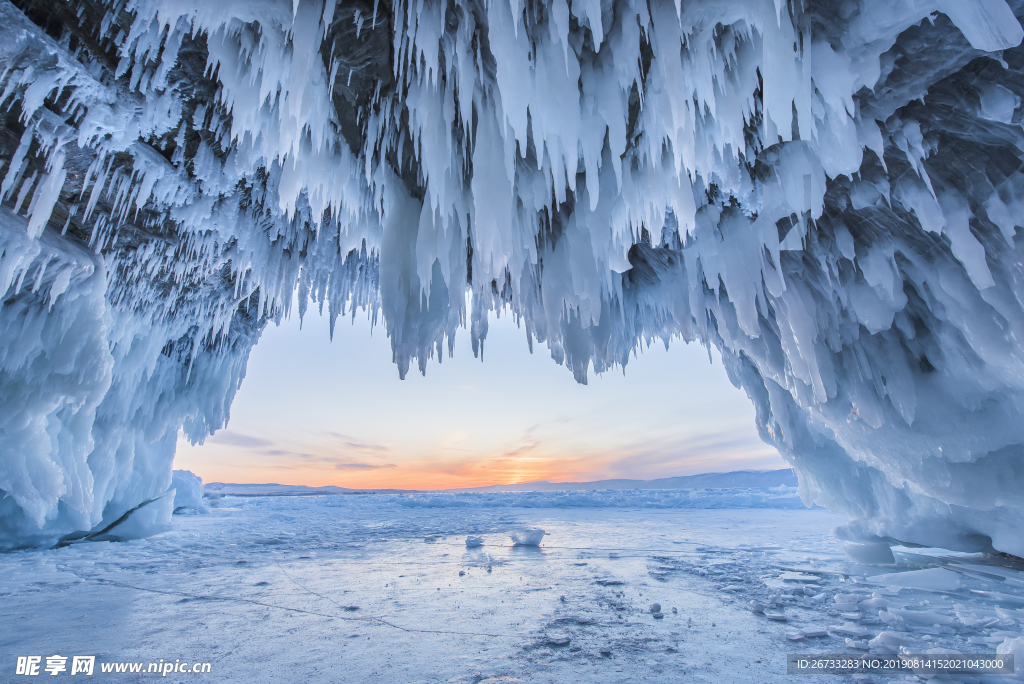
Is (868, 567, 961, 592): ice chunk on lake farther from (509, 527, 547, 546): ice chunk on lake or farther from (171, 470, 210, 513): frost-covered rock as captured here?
(171, 470, 210, 513): frost-covered rock

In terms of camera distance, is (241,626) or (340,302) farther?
(340,302)

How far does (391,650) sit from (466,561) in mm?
3373

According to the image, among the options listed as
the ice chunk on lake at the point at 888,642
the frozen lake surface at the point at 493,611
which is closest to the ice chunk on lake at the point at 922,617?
the frozen lake surface at the point at 493,611

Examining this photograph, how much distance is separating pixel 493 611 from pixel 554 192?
367 centimetres

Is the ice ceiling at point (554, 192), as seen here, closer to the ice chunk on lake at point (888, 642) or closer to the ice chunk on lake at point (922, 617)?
the ice chunk on lake at point (922, 617)

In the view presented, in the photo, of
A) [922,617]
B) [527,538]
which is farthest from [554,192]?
[527,538]

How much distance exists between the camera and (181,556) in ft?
20.5

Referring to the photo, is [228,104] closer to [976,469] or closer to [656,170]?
[656,170]

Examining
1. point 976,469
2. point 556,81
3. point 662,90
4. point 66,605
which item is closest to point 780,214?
point 662,90

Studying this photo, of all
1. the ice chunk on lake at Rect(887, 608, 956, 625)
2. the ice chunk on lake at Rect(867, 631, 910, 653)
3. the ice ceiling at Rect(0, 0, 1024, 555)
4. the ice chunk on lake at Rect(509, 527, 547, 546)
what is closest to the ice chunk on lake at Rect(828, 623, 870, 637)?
the ice chunk on lake at Rect(867, 631, 910, 653)

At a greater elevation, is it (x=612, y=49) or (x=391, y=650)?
(x=612, y=49)

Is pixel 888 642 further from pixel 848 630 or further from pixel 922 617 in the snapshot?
pixel 922 617

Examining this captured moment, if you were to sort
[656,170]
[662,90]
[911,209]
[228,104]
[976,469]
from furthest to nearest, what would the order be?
[976,469], [911,209], [656,170], [228,104], [662,90]

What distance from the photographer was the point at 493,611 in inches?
137
